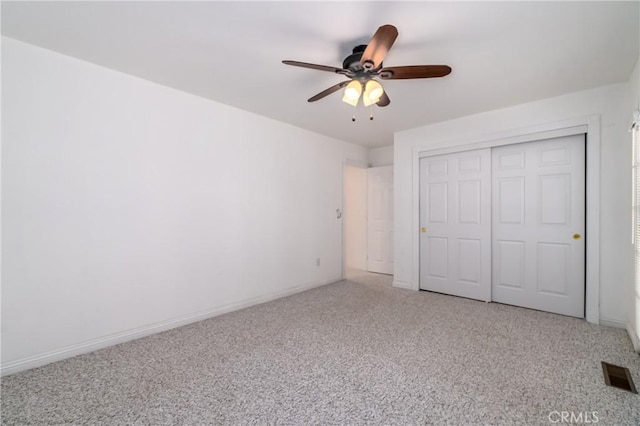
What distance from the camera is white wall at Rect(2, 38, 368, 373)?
203 centimetres

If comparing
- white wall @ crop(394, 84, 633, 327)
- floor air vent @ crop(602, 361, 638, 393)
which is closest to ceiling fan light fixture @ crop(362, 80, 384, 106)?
white wall @ crop(394, 84, 633, 327)

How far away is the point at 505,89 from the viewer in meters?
2.79

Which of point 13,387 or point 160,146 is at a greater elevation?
point 160,146

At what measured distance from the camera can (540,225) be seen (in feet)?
10.5

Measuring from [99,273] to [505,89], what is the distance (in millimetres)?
4175

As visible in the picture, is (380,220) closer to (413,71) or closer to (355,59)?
(413,71)

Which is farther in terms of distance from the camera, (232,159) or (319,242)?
(319,242)

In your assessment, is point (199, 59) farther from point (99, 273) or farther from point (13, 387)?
point (13, 387)

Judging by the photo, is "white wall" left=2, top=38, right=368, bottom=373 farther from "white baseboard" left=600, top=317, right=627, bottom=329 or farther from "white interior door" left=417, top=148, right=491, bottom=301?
"white baseboard" left=600, top=317, right=627, bottom=329

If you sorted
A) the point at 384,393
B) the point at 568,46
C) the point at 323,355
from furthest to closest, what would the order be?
the point at 323,355
the point at 568,46
the point at 384,393

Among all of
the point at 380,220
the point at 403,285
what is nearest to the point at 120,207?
the point at 403,285

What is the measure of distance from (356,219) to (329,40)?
155 inches

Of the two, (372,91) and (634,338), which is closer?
(372,91)

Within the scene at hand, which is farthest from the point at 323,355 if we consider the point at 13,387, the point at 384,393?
the point at 13,387
